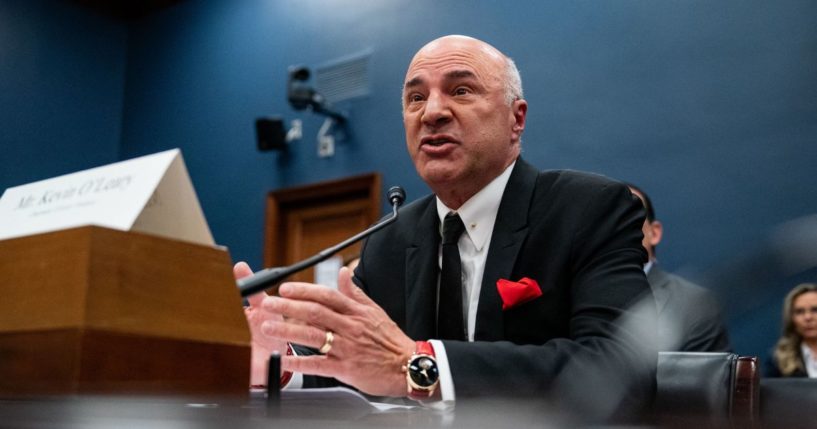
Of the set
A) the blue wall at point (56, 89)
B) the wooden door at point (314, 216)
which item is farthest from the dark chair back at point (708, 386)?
the blue wall at point (56, 89)

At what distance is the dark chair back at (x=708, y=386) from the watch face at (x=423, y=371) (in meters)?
0.45

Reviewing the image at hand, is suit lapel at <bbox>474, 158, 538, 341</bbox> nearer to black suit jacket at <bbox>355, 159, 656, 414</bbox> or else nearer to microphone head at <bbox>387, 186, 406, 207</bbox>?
black suit jacket at <bbox>355, 159, 656, 414</bbox>

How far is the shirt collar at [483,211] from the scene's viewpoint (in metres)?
1.69

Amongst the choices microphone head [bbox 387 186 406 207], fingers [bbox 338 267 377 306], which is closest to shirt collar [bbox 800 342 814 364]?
microphone head [bbox 387 186 406 207]

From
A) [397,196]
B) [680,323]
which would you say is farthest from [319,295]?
[680,323]

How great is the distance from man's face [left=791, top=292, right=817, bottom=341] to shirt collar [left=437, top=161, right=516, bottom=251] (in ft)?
8.47

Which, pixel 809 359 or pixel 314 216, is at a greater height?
pixel 314 216

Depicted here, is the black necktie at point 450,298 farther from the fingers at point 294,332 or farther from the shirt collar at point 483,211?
the fingers at point 294,332

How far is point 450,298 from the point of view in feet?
5.23

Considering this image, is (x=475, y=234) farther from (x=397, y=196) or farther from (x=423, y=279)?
(x=397, y=196)

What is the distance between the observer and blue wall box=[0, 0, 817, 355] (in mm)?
4074

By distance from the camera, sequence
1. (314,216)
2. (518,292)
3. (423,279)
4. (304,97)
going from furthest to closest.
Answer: (314,216) → (304,97) → (423,279) → (518,292)

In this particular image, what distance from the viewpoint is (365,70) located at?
18.6ft

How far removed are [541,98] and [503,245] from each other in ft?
11.0
